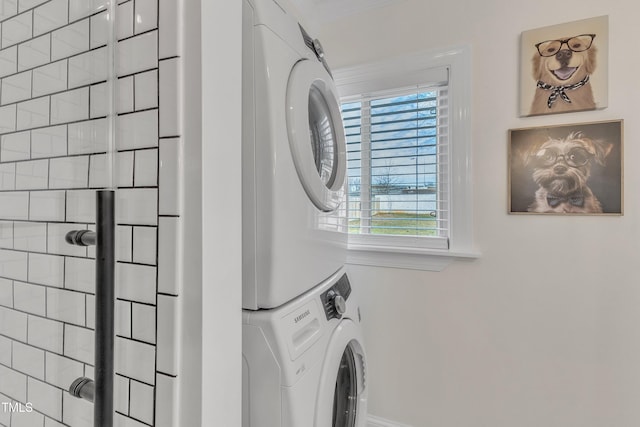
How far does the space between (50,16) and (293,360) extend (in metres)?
0.85

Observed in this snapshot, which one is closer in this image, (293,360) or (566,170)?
(293,360)

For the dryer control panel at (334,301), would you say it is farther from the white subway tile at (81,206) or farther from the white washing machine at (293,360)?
the white subway tile at (81,206)

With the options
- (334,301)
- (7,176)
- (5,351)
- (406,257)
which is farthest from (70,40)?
(406,257)

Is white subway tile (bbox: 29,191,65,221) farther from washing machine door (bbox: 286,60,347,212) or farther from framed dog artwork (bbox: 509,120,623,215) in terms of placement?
framed dog artwork (bbox: 509,120,623,215)

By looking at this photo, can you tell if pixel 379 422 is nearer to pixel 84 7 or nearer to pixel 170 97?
pixel 170 97

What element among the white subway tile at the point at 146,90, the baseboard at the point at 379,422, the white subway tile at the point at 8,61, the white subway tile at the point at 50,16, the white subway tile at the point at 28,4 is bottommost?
the baseboard at the point at 379,422

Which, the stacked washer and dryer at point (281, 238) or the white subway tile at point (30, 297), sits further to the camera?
the stacked washer and dryer at point (281, 238)

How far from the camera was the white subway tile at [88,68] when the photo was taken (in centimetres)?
58

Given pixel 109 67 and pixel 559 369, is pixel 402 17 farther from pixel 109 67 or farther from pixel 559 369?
pixel 559 369

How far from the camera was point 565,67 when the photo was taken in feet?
4.27

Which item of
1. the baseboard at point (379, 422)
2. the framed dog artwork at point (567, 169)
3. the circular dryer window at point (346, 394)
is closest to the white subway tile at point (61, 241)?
the circular dryer window at point (346, 394)

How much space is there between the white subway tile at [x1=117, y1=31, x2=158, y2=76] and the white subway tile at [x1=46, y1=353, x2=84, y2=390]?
547 mm

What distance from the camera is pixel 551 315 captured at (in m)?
1.35

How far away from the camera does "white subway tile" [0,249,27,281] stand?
0.62 metres
